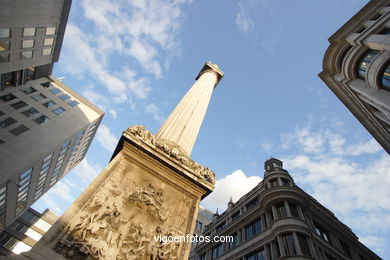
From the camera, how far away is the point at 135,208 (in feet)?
26.9

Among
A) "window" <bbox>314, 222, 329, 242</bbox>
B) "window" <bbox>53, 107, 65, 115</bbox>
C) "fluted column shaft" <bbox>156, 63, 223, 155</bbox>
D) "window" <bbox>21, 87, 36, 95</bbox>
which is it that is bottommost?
"fluted column shaft" <bbox>156, 63, 223, 155</bbox>

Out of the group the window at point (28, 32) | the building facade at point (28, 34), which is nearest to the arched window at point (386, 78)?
the building facade at point (28, 34)

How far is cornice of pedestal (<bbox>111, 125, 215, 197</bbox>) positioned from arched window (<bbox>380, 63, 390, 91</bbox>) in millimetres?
21294

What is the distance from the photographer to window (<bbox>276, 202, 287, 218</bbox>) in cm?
2460

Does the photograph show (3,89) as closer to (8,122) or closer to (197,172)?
(8,122)

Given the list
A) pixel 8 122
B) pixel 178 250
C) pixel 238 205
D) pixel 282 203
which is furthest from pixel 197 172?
pixel 8 122

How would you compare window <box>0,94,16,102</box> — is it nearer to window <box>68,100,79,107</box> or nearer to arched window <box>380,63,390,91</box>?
window <box>68,100,79,107</box>

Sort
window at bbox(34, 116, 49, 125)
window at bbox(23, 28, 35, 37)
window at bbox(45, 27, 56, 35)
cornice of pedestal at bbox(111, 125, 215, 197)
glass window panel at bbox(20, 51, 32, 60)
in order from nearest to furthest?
cornice of pedestal at bbox(111, 125, 215, 197), window at bbox(23, 28, 35, 37), glass window panel at bbox(20, 51, 32, 60), window at bbox(45, 27, 56, 35), window at bbox(34, 116, 49, 125)

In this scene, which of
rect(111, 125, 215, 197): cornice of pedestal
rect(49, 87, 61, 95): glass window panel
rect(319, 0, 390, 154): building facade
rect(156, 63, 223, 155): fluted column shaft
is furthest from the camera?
rect(49, 87, 61, 95): glass window panel

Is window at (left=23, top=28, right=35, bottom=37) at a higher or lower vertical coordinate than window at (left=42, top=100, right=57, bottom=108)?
lower

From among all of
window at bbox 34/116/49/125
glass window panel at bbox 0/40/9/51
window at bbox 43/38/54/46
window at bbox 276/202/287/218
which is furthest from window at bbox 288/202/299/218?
window at bbox 43/38/54/46

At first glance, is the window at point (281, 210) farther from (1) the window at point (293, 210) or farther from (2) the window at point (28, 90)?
(2) the window at point (28, 90)

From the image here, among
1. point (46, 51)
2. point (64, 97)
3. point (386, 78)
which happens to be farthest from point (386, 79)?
point (64, 97)

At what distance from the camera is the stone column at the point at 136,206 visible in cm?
636
